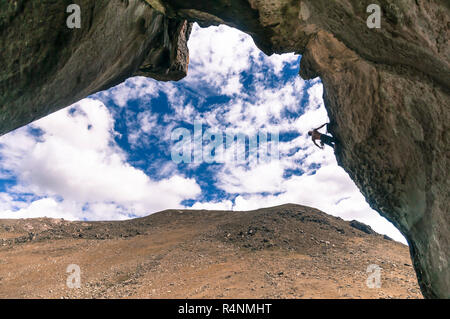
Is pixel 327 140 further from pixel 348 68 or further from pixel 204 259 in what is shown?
pixel 204 259

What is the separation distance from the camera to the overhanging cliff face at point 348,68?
336 centimetres

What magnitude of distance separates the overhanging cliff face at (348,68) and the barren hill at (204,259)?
190 inches

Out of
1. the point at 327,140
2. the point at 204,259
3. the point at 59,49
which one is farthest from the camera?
the point at 204,259

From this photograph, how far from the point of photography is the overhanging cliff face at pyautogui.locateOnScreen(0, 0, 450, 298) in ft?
11.0

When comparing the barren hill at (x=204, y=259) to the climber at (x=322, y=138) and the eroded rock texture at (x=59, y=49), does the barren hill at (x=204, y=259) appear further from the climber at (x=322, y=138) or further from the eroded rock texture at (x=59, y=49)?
the eroded rock texture at (x=59, y=49)

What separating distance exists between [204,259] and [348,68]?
35.9ft

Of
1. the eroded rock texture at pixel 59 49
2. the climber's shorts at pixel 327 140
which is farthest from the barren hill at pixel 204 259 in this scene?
the eroded rock texture at pixel 59 49

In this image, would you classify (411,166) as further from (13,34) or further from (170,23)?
(170,23)

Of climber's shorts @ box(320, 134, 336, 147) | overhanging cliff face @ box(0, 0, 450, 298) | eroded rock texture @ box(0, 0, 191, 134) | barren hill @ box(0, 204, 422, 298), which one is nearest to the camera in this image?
eroded rock texture @ box(0, 0, 191, 134)

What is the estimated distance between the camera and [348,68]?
5906mm

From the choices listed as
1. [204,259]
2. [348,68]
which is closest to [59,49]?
[348,68]

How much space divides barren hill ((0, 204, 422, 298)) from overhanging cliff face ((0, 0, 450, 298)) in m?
4.82

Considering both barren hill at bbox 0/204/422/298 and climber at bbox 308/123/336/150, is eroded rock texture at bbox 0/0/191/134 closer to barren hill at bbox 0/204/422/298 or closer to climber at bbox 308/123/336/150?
climber at bbox 308/123/336/150

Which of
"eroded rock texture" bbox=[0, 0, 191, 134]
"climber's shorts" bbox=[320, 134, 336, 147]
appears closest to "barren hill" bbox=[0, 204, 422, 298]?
"climber's shorts" bbox=[320, 134, 336, 147]
